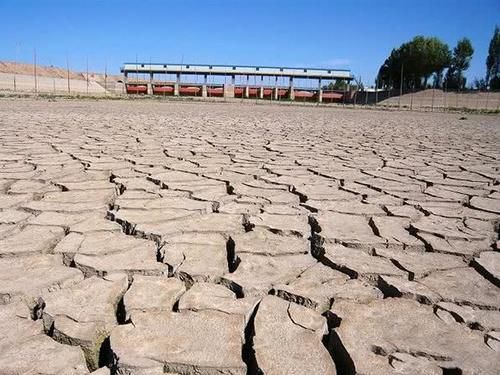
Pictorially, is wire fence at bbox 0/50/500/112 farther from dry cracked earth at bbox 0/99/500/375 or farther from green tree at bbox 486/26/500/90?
dry cracked earth at bbox 0/99/500/375

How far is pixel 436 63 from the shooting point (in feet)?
138

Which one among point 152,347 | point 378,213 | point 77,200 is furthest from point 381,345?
point 77,200

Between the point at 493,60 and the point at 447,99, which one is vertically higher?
the point at 493,60

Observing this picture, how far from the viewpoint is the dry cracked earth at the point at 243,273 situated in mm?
967

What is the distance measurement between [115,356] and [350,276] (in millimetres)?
757

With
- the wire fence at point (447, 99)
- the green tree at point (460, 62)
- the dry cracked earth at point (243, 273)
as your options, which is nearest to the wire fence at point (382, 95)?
the wire fence at point (447, 99)

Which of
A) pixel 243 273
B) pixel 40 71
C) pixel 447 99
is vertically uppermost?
pixel 40 71

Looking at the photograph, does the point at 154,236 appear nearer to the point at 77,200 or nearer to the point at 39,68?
the point at 77,200

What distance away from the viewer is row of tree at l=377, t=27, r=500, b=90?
4194 centimetres

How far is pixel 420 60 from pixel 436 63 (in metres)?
1.46

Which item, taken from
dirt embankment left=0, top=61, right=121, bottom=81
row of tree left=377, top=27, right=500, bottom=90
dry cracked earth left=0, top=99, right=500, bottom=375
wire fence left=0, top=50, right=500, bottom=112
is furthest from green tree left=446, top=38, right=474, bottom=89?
dry cracked earth left=0, top=99, right=500, bottom=375

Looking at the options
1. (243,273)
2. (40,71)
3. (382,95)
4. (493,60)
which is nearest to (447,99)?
(382,95)

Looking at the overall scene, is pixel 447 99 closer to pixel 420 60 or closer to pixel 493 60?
pixel 420 60

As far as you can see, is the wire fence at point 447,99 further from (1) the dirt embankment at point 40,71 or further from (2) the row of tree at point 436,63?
(1) the dirt embankment at point 40,71
